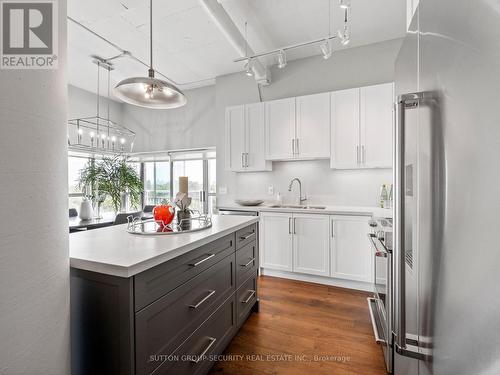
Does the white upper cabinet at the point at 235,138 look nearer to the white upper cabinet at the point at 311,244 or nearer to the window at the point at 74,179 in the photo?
the white upper cabinet at the point at 311,244

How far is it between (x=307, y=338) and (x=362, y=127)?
246 centimetres

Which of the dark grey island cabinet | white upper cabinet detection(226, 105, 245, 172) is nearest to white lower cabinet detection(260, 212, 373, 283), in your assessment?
white upper cabinet detection(226, 105, 245, 172)

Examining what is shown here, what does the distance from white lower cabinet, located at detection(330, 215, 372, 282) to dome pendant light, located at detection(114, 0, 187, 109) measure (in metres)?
2.19

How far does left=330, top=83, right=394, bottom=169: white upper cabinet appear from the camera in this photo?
2844 millimetres

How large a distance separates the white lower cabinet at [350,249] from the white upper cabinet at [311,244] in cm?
8

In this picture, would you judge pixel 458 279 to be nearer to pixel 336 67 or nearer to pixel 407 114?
pixel 407 114

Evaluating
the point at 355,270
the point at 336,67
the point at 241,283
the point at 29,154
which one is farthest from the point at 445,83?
the point at 336,67

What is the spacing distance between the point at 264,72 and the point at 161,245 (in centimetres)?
318

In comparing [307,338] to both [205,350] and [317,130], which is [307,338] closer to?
[205,350]

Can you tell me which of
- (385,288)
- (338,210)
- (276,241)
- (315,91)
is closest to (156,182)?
(276,241)

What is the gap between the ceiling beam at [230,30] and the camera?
2307 mm

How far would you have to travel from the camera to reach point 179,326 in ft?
3.97
